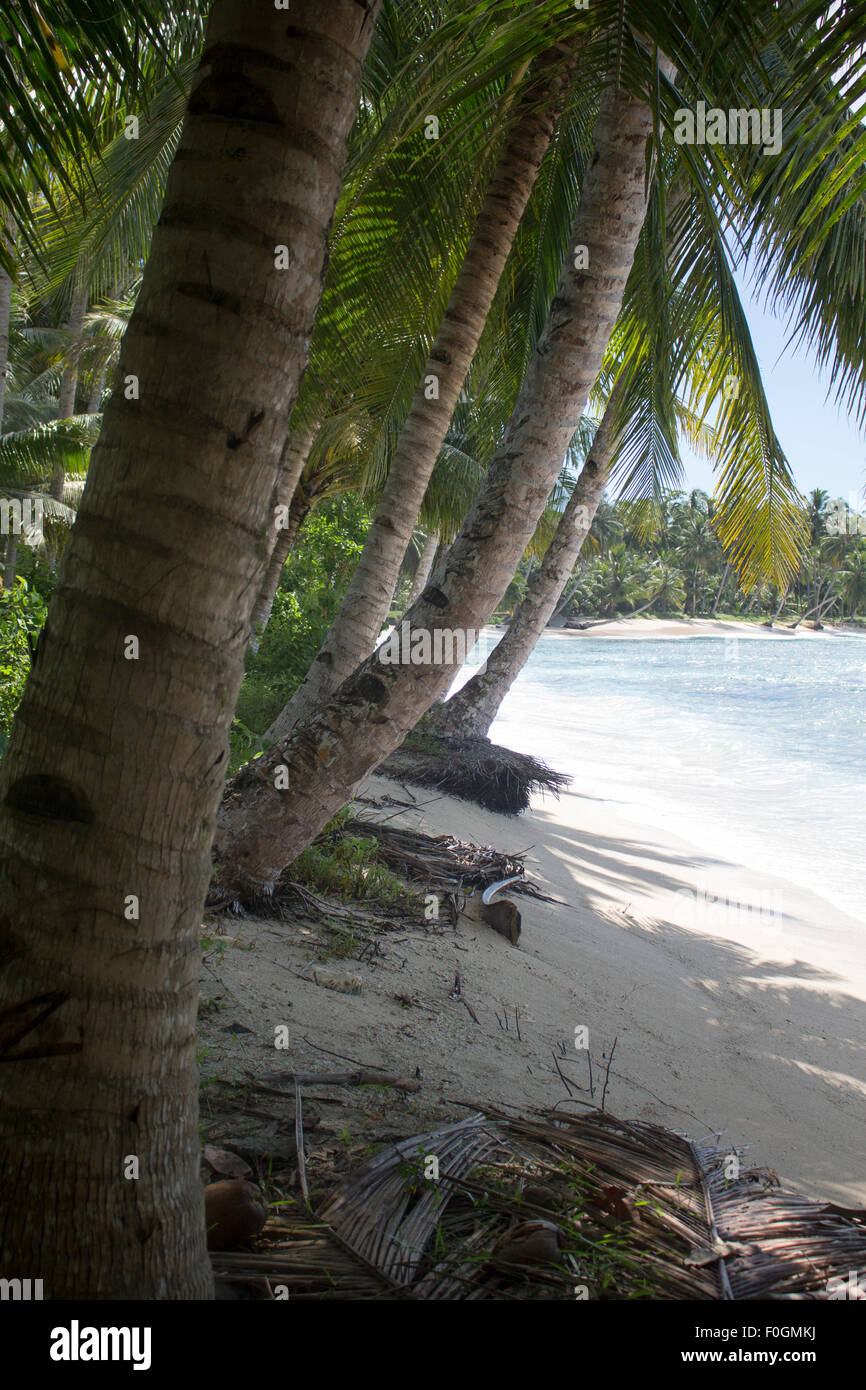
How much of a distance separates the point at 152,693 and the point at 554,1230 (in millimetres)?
1604

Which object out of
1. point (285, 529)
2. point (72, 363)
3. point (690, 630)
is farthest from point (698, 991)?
point (690, 630)

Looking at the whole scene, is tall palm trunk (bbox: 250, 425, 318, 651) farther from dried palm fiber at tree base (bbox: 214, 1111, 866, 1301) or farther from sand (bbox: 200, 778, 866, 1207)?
dried palm fiber at tree base (bbox: 214, 1111, 866, 1301)

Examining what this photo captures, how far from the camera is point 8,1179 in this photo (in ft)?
5.13

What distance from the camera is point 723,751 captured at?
21.5 meters

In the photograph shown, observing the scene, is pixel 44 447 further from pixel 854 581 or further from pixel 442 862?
pixel 854 581

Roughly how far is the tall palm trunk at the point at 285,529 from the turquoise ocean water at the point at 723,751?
5726 mm

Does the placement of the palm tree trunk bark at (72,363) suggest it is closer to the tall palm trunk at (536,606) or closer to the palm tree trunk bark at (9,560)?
the palm tree trunk bark at (9,560)

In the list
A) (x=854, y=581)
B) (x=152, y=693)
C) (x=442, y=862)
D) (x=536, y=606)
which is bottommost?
(x=442, y=862)

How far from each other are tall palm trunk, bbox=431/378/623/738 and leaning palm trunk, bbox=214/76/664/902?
19.9 feet

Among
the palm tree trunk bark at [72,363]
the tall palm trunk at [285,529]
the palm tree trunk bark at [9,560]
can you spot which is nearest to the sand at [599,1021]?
the tall palm trunk at [285,529]

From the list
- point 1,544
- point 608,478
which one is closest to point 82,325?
point 1,544

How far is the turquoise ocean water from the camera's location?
11.9 meters

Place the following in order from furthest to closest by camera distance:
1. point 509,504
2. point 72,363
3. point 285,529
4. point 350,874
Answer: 1. point 72,363
2. point 285,529
3. point 350,874
4. point 509,504
